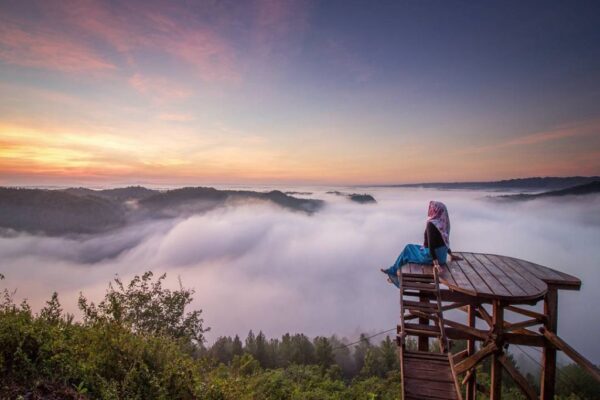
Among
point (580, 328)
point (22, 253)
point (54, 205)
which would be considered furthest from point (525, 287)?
point (22, 253)

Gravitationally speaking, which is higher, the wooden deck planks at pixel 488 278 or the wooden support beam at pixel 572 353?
the wooden deck planks at pixel 488 278

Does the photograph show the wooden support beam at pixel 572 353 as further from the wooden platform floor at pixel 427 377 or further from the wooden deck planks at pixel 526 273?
the wooden platform floor at pixel 427 377

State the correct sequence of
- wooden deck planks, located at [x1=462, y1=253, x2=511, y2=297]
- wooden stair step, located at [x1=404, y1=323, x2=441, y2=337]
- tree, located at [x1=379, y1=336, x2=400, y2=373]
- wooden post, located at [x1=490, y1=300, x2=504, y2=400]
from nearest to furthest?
wooden stair step, located at [x1=404, y1=323, x2=441, y2=337] → wooden deck planks, located at [x1=462, y1=253, x2=511, y2=297] → wooden post, located at [x1=490, y1=300, x2=504, y2=400] → tree, located at [x1=379, y1=336, x2=400, y2=373]

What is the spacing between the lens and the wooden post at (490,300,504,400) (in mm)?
5457

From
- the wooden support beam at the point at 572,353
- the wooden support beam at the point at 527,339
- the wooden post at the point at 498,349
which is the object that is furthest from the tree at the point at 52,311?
the wooden support beam at the point at 572,353

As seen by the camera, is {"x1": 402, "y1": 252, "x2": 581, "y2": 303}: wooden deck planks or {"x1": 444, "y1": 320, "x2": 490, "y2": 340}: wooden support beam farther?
{"x1": 444, "y1": 320, "x2": 490, "y2": 340}: wooden support beam

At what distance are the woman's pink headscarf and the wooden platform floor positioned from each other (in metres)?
2.95

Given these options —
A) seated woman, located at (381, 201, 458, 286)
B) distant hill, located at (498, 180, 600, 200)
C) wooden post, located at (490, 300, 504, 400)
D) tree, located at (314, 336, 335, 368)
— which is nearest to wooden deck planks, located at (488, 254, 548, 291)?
wooden post, located at (490, 300, 504, 400)

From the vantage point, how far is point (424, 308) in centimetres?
486

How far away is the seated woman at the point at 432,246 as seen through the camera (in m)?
6.31

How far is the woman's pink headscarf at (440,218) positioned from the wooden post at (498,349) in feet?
5.13

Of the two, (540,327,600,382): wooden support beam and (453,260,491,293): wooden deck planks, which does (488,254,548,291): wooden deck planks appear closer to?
(453,260,491,293): wooden deck planks

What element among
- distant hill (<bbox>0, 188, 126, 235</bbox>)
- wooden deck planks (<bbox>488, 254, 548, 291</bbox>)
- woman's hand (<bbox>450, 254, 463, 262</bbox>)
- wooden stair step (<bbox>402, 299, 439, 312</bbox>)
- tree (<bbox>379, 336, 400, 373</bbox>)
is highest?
woman's hand (<bbox>450, 254, 463, 262</bbox>)

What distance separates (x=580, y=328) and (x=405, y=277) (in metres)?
183
